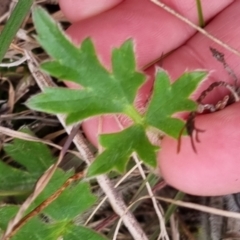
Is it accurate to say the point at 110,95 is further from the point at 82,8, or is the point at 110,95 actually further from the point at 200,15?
the point at 200,15

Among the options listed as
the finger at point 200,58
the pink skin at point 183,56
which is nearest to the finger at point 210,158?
the pink skin at point 183,56

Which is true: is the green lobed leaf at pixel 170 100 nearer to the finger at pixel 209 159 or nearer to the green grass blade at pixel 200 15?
the finger at pixel 209 159

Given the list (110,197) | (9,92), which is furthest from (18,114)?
(110,197)

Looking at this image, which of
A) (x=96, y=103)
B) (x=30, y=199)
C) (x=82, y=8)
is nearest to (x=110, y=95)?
(x=96, y=103)

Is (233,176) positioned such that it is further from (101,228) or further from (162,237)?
(101,228)

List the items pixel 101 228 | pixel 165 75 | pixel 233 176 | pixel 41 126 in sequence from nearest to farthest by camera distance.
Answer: pixel 165 75, pixel 233 176, pixel 101 228, pixel 41 126

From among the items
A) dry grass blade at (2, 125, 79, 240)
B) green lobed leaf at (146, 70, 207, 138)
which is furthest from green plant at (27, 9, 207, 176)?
dry grass blade at (2, 125, 79, 240)

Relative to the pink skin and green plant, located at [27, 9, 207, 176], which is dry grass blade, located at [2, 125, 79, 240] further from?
the pink skin
